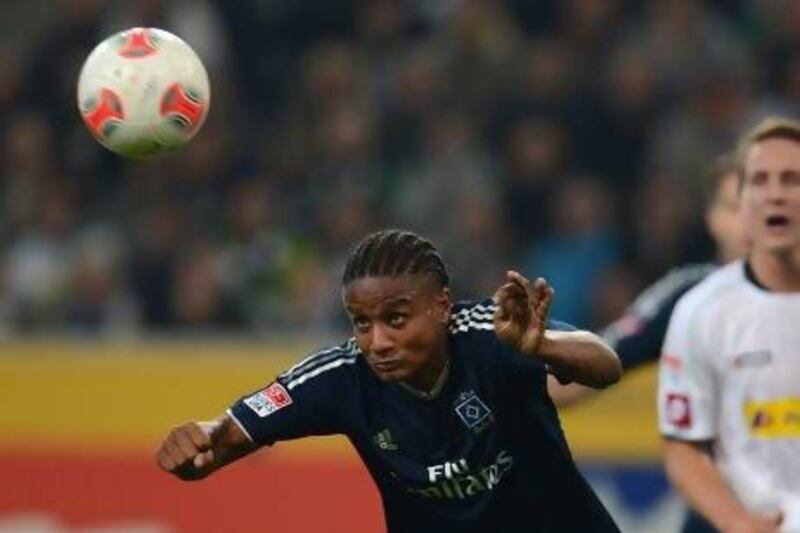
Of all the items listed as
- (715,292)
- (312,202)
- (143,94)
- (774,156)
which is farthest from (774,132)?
(312,202)

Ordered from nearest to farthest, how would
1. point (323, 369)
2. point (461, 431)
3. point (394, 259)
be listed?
1. point (394, 259)
2. point (461, 431)
3. point (323, 369)

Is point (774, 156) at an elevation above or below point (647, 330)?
above

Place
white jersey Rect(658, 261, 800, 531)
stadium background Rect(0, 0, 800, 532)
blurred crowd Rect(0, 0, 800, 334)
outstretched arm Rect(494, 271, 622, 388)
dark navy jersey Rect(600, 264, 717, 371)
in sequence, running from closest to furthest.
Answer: outstretched arm Rect(494, 271, 622, 388) < white jersey Rect(658, 261, 800, 531) < dark navy jersey Rect(600, 264, 717, 371) < stadium background Rect(0, 0, 800, 532) < blurred crowd Rect(0, 0, 800, 334)

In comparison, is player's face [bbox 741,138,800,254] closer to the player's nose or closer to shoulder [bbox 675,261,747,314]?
shoulder [bbox 675,261,747,314]

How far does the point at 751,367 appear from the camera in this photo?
6.58m

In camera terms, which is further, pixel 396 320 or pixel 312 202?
pixel 312 202

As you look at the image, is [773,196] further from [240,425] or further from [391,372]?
[240,425]

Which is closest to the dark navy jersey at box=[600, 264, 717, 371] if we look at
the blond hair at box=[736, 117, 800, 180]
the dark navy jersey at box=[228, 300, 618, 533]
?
the blond hair at box=[736, 117, 800, 180]

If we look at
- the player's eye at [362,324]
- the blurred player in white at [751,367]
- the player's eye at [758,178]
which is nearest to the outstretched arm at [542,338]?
the player's eye at [362,324]

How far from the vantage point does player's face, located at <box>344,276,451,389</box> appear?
5723 millimetres

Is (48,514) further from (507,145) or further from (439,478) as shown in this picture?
(439,478)

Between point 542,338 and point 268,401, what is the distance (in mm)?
895

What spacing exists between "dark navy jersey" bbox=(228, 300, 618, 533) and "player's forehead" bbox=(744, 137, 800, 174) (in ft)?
3.47

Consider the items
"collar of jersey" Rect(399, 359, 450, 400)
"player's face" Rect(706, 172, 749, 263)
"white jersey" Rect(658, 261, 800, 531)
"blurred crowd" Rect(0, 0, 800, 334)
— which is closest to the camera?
"collar of jersey" Rect(399, 359, 450, 400)
